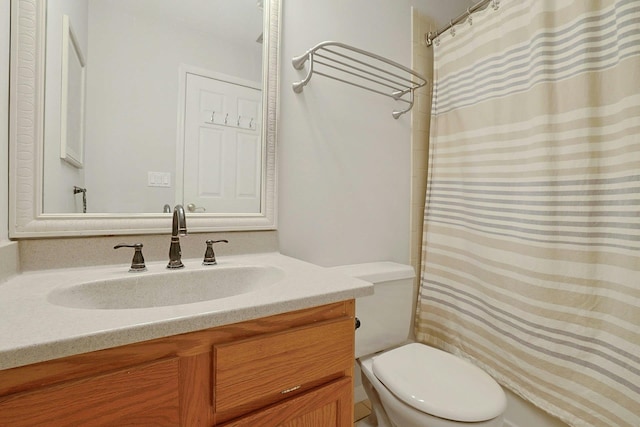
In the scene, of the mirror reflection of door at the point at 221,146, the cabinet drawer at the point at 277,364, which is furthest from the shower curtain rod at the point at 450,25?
the cabinet drawer at the point at 277,364

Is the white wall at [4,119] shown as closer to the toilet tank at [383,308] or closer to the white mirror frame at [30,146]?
the white mirror frame at [30,146]

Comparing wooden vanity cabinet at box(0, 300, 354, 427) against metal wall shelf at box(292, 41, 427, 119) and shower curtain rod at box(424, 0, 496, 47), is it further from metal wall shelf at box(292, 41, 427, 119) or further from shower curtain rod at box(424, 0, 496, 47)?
shower curtain rod at box(424, 0, 496, 47)

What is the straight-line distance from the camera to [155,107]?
3.14 ft

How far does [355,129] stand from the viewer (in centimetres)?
137

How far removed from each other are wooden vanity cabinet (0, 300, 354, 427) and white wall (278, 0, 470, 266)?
0.57 m

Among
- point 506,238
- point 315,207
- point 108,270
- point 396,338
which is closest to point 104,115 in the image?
point 108,270

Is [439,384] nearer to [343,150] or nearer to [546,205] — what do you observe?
[546,205]

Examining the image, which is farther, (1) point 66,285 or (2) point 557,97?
(2) point 557,97

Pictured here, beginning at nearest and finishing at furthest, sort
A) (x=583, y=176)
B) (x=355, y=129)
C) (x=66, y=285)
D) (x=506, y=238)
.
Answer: (x=66, y=285)
(x=583, y=176)
(x=506, y=238)
(x=355, y=129)

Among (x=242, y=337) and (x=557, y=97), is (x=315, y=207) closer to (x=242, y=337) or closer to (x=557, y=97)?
(x=242, y=337)

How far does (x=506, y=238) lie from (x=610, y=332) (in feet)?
Result: 1.38

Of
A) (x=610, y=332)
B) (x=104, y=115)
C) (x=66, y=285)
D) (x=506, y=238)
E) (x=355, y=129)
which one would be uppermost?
(x=355, y=129)

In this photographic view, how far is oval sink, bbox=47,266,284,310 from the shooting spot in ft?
2.34

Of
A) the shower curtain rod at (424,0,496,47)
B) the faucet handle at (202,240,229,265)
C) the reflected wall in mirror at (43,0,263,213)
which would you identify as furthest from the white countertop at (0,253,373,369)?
the shower curtain rod at (424,0,496,47)
